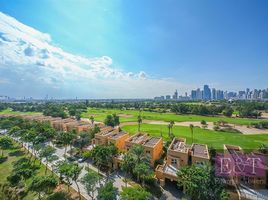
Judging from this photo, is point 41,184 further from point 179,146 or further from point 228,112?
point 228,112

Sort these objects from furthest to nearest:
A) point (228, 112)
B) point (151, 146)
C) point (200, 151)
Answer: point (228, 112), point (151, 146), point (200, 151)

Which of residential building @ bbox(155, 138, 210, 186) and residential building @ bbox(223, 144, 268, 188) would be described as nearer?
residential building @ bbox(223, 144, 268, 188)

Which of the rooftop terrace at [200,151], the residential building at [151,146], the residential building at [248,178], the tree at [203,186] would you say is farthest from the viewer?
the residential building at [151,146]

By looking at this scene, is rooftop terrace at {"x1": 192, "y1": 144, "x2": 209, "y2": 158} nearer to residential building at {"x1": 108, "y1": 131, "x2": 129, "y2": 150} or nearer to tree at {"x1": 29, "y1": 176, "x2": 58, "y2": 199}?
residential building at {"x1": 108, "y1": 131, "x2": 129, "y2": 150}

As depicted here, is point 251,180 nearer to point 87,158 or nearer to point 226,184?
point 226,184

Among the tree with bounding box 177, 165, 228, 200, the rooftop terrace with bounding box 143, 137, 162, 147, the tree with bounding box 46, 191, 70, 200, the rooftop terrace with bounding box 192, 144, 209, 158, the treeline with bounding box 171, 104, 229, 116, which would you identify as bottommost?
the tree with bounding box 46, 191, 70, 200

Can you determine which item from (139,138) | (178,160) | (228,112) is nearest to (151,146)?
(178,160)

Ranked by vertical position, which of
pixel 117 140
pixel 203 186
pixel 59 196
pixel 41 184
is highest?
pixel 117 140

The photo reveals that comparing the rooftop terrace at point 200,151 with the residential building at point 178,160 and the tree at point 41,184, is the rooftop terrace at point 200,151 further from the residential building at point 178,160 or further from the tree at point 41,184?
the tree at point 41,184

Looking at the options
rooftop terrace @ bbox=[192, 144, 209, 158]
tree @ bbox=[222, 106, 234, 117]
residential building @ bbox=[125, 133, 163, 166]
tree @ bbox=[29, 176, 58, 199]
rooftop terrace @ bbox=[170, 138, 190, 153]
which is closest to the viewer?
tree @ bbox=[29, 176, 58, 199]

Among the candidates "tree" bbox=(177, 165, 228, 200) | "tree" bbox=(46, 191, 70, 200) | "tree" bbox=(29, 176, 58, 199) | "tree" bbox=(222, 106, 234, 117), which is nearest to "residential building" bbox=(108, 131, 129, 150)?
"tree" bbox=(46, 191, 70, 200)

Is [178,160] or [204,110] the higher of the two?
[204,110]

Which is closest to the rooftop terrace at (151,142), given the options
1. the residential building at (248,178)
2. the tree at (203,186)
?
the tree at (203,186)
